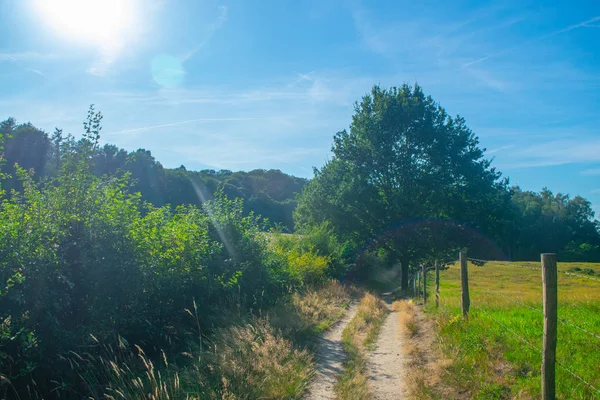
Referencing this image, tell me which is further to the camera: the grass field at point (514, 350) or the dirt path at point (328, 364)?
the dirt path at point (328, 364)

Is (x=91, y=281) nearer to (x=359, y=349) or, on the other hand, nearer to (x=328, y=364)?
(x=328, y=364)

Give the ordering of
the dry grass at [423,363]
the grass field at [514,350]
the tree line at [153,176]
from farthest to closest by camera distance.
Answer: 1. the tree line at [153,176]
2. the dry grass at [423,363]
3. the grass field at [514,350]

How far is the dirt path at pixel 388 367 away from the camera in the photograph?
618 cm

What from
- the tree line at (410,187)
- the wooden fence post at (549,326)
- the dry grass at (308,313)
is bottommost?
the dry grass at (308,313)

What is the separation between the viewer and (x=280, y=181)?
6825 cm

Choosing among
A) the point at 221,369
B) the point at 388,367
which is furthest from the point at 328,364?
the point at 221,369

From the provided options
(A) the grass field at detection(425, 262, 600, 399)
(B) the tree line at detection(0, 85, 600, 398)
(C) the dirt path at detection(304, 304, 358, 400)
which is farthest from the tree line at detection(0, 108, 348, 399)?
(A) the grass field at detection(425, 262, 600, 399)

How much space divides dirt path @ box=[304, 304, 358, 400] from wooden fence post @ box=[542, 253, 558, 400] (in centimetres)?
290

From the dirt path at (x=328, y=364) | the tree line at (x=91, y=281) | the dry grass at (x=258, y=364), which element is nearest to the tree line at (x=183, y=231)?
the tree line at (x=91, y=281)

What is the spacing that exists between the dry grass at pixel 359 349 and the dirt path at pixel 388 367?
15 centimetres

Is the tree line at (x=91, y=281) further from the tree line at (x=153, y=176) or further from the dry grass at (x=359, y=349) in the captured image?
the dry grass at (x=359, y=349)

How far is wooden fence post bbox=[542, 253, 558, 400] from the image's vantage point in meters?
4.69

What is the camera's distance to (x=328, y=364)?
791 cm

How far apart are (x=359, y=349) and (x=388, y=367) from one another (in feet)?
5.11
